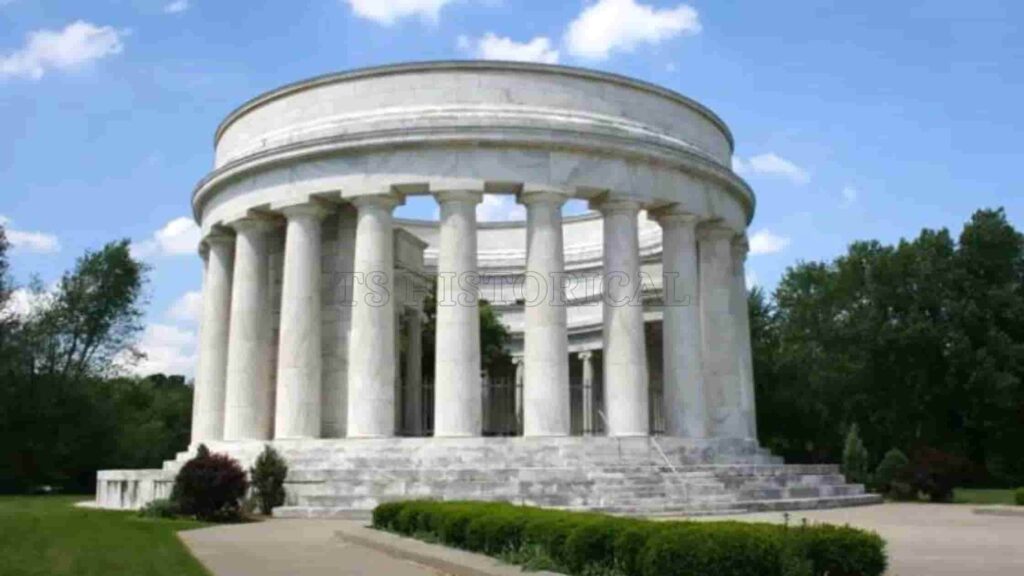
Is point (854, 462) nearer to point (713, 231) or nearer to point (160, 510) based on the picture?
point (713, 231)

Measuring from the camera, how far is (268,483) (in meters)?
32.5

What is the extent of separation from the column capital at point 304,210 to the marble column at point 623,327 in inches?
414

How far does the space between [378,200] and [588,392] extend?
19.9m

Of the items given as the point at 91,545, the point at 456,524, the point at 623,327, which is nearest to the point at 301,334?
the point at 623,327

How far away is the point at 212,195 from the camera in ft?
143

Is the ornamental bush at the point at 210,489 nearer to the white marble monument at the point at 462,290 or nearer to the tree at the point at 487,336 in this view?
the white marble monument at the point at 462,290

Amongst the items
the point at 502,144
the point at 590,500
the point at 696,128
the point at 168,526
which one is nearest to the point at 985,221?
the point at 696,128

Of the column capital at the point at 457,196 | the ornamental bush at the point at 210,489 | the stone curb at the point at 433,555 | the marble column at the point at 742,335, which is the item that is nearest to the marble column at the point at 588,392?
the marble column at the point at 742,335

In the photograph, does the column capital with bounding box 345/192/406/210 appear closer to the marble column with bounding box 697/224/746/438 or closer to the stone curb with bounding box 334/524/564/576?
the marble column with bounding box 697/224/746/438

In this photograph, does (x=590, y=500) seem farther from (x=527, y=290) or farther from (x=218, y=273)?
(x=218, y=273)

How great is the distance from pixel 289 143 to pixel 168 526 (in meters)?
15.9

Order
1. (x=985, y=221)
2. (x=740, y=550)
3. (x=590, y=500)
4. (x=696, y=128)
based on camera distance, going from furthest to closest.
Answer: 1. (x=985, y=221)
2. (x=696, y=128)
3. (x=590, y=500)
4. (x=740, y=550)

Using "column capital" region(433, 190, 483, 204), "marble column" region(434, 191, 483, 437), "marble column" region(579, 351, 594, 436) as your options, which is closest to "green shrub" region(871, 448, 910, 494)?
"marble column" region(579, 351, 594, 436)

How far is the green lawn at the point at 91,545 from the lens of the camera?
18.3 m
